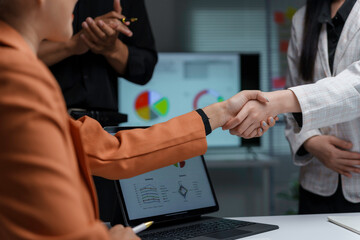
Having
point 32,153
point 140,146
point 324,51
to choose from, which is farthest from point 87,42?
point 32,153

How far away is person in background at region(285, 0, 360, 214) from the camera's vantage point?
1.71 m

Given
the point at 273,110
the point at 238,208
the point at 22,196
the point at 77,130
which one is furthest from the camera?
the point at 238,208

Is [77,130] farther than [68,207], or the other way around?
[77,130]

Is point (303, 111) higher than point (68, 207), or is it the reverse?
point (68, 207)

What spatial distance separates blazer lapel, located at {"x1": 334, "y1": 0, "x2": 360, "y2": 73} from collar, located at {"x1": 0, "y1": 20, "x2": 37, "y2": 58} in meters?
1.31

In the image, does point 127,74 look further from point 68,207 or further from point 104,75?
point 68,207

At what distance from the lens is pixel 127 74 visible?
2.02 metres

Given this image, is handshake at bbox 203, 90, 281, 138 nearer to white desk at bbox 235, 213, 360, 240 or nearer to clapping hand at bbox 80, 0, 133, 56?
white desk at bbox 235, 213, 360, 240

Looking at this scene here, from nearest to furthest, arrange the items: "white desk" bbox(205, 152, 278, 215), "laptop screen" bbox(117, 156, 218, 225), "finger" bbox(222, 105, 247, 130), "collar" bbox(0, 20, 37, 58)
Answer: "collar" bbox(0, 20, 37, 58) → "laptop screen" bbox(117, 156, 218, 225) → "finger" bbox(222, 105, 247, 130) → "white desk" bbox(205, 152, 278, 215)

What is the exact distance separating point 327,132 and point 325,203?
278 mm

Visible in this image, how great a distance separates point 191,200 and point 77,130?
0.72m

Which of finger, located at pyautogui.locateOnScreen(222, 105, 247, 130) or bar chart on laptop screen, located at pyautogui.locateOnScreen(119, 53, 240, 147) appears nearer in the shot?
finger, located at pyautogui.locateOnScreen(222, 105, 247, 130)

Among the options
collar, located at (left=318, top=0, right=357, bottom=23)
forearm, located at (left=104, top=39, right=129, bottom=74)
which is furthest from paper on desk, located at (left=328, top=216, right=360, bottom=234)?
forearm, located at (left=104, top=39, right=129, bottom=74)

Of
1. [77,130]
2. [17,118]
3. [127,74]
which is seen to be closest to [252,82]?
[127,74]
